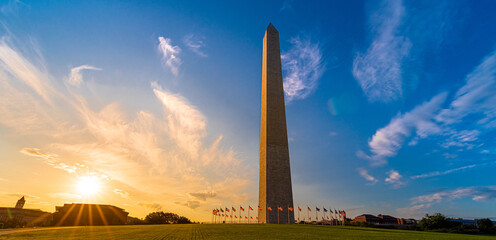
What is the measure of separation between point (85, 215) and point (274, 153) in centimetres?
5125

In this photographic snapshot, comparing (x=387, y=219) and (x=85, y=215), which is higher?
(x=387, y=219)

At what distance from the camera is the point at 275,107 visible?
4431cm

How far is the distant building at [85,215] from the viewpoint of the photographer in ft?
197

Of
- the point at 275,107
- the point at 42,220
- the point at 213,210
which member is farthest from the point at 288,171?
the point at 42,220

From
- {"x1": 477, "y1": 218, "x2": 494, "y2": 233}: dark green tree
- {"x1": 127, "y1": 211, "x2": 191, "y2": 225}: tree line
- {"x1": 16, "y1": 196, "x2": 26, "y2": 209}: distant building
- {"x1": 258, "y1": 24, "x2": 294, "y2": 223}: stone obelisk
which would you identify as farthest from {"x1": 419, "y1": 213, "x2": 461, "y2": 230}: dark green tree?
{"x1": 16, "y1": 196, "x2": 26, "y2": 209}: distant building

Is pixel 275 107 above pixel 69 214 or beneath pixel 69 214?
above

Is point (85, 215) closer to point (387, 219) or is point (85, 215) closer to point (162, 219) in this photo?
point (162, 219)

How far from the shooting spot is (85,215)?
2416 inches

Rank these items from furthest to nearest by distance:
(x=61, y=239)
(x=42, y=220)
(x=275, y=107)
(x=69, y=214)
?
(x=42, y=220)
(x=69, y=214)
(x=275, y=107)
(x=61, y=239)

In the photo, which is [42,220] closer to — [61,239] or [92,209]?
[92,209]

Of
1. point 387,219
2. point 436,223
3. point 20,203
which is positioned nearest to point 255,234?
point 436,223

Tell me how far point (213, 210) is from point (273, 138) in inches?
901

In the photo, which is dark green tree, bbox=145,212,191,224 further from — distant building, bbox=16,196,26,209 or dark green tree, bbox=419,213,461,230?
distant building, bbox=16,196,26,209

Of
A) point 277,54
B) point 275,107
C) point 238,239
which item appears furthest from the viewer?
point 277,54
